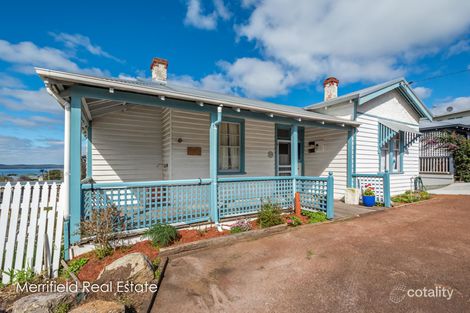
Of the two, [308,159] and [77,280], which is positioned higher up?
[308,159]

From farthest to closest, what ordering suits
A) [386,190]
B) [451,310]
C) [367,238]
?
1. [386,190]
2. [367,238]
3. [451,310]

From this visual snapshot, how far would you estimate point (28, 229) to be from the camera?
331 cm

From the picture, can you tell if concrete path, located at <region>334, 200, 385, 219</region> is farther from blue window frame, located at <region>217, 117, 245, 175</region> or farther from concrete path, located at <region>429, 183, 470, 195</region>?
concrete path, located at <region>429, 183, 470, 195</region>

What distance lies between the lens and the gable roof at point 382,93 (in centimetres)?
830

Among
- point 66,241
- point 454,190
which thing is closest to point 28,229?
point 66,241

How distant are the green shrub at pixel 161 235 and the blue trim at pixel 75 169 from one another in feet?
4.02

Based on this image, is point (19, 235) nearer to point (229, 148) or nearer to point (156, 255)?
point (156, 255)

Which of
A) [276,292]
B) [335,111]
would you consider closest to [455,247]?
[276,292]

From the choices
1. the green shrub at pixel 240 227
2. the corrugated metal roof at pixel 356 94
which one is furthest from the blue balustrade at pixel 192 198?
the corrugated metal roof at pixel 356 94

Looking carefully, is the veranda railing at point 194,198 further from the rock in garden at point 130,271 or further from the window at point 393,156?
the window at point 393,156

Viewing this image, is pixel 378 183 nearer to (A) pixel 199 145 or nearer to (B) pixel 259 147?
(B) pixel 259 147

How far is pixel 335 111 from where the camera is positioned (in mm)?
9320

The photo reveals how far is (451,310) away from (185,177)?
18.9 feet

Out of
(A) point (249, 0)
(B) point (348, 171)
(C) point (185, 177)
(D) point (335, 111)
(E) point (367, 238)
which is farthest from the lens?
(D) point (335, 111)
